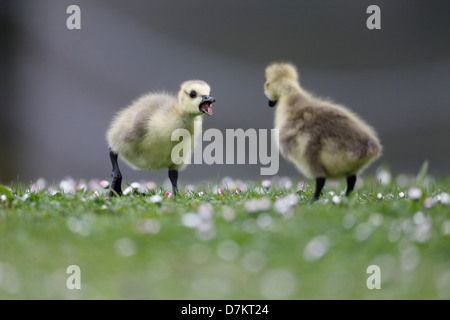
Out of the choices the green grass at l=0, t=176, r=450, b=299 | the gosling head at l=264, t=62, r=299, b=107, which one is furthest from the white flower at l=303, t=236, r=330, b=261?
the gosling head at l=264, t=62, r=299, b=107

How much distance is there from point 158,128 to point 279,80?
97 centimetres

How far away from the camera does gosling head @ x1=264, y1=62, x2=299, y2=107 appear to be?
3777 mm

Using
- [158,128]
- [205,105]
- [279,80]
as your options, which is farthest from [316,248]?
[158,128]

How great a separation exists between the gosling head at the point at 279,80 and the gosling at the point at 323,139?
0.18 feet

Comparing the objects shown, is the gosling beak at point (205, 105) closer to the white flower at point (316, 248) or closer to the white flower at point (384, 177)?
the white flower at point (316, 248)

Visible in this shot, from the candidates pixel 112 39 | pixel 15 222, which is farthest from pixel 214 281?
pixel 112 39

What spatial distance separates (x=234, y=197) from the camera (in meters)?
3.97

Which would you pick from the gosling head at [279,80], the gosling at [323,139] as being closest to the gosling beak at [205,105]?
the gosling head at [279,80]

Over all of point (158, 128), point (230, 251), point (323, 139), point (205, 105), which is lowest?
point (230, 251)

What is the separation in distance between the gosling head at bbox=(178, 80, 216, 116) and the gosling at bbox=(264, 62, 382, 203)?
0.58 m

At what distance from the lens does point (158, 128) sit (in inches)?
163

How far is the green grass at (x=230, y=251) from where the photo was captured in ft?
7.51

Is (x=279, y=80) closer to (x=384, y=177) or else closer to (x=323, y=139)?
(x=323, y=139)
